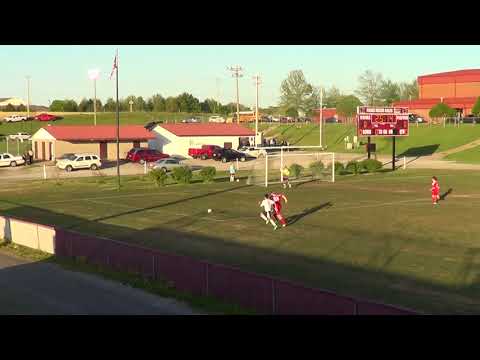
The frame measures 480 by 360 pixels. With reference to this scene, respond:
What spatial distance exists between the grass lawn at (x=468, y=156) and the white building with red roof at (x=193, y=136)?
22.7m

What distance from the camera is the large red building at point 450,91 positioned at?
112 meters

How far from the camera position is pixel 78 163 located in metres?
62.5

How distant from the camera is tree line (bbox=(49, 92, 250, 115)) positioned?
159625 millimetres

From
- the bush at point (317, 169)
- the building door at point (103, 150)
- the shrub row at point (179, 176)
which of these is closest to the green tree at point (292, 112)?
the building door at point (103, 150)

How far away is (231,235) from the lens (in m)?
27.0

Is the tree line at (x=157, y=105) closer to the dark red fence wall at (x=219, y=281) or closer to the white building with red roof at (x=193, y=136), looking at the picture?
the white building with red roof at (x=193, y=136)

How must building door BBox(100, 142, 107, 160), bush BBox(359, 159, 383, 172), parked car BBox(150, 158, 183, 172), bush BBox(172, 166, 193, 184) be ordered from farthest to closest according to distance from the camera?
building door BBox(100, 142, 107, 160) → parked car BBox(150, 158, 183, 172) → bush BBox(359, 159, 383, 172) → bush BBox(172, 166, 193, 184)

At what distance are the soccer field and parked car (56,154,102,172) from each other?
1179 centimetres

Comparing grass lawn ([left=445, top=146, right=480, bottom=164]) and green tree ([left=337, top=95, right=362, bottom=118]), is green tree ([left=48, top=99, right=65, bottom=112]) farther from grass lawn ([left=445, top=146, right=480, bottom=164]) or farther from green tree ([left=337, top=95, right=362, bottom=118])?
grass lawn ([left=445, top=146, right=480, bottom=164])

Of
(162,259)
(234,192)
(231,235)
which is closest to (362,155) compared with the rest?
(234,192)

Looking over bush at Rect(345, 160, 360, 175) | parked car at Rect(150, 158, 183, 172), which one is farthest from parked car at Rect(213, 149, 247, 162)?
bush at Rect(345, 160, 360, 175)

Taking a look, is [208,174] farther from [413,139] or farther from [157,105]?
[157,105]

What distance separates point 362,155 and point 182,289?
217ft
